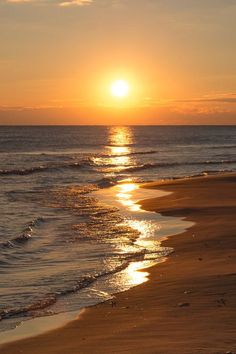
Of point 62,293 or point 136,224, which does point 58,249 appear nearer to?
point 62,293

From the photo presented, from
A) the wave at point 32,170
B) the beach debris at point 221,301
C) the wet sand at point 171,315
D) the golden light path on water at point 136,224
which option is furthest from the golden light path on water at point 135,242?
the wave at point 32,170

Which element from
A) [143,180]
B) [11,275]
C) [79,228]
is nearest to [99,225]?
[79,228]

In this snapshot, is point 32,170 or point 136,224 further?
point 32,170

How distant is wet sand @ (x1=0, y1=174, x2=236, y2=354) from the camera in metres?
8.73

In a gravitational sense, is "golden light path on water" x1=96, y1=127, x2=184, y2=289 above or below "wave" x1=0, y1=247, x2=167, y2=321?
above

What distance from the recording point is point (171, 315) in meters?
10.3

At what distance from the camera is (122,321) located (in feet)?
33.4

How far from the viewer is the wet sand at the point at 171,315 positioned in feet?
28.6

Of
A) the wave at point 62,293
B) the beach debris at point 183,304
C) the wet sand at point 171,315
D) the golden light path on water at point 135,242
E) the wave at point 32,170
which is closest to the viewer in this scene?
the wet sand at point 171,315

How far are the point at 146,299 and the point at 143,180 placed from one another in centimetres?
3030

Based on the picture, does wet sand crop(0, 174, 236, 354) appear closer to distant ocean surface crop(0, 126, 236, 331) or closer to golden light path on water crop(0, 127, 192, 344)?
golden light path on water crop(0, 127, 192, 344)

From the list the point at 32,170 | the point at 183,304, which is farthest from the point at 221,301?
the point at 32,170

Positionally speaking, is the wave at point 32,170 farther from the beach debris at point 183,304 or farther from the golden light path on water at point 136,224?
the beach debris at point 183,304

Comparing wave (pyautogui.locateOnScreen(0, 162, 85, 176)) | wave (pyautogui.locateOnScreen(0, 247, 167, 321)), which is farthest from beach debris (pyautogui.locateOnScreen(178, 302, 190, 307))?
wave (pyautogui.locateOnScreen(0, 162, 85, 176))
